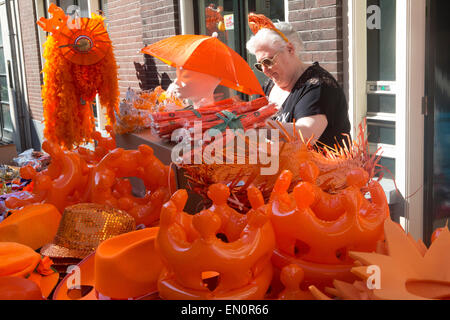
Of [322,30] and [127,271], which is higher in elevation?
[322,30]

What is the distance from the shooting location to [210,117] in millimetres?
1376

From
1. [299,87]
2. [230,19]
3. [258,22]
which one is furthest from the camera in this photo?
[230,19]

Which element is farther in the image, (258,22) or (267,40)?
(267,40)

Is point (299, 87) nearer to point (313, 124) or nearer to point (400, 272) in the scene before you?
point (313, 124)

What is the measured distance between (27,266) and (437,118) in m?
2.74

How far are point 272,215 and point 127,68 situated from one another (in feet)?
19.5

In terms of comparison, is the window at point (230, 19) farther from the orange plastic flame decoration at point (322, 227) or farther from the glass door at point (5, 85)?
the glass door at point (5, 85)

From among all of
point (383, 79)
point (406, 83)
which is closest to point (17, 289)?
point (406, 83)

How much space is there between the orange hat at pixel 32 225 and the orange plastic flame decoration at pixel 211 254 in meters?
0.58

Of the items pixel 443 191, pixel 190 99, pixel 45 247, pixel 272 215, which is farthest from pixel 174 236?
pixel 443 191

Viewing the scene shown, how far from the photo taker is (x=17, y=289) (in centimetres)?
85

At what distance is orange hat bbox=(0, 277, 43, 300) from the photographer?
82cm

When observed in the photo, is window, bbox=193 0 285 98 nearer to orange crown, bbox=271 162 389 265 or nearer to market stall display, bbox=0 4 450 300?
market stall display, bbox=0 4 450 300

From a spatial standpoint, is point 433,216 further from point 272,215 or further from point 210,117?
point 272,215
